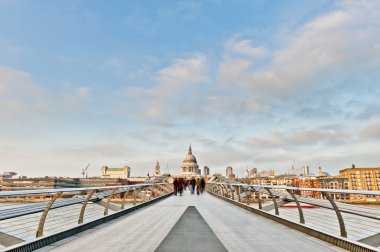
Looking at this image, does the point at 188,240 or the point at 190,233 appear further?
the point at 190,233

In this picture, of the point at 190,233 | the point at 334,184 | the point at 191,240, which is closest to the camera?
the point at 191,240

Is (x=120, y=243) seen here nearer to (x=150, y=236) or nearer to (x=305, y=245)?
(x=150, y=236)

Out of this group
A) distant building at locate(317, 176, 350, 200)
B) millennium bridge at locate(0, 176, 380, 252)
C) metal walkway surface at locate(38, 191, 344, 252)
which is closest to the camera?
millennium bridge at locate(0, 176, 380, 252)

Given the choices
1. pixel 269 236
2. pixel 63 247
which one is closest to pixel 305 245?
pixel 269 236

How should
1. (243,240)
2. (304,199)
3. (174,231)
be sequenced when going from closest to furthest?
(243,240)
(174,231)
(304,199)

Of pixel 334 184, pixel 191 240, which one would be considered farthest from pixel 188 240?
pixel 334 184

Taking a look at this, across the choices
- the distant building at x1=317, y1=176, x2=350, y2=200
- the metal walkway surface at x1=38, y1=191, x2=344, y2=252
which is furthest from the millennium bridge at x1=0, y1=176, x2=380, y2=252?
the distant building at x1=317, y1=176, x2=350, y2=200

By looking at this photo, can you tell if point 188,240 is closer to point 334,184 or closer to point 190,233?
point 190,233

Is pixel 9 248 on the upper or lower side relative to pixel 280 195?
lower

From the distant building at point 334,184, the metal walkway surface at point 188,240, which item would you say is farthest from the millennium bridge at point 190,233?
the distant building at point 334,184

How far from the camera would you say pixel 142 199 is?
615 inches

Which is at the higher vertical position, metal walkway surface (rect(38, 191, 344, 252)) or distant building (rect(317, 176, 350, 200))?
distant building (rect(317, 176, 350, 200))

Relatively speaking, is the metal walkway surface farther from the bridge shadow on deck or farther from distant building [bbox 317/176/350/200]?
distant building [bbox 317/176/350/200]

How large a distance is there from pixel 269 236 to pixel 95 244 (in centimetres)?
371
